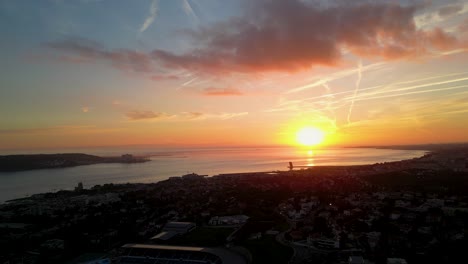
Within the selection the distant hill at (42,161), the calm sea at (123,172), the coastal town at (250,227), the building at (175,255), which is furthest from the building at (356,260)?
the distant hill at (42,161)

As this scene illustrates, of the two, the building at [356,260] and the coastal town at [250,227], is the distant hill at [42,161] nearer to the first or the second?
the coastal town at [250,227]

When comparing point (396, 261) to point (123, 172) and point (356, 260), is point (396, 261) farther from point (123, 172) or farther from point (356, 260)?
point (123, 172)

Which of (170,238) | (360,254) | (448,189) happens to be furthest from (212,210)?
(448,189)

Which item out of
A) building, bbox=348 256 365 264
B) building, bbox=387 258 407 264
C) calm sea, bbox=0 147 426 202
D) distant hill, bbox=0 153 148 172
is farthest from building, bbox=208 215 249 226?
distant hill, bbox=0 153 148 172

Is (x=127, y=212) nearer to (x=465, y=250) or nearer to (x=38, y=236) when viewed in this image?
(x=38, y=236)

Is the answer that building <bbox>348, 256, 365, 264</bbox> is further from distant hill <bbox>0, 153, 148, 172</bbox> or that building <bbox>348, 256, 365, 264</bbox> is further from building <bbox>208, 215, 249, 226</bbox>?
distant hill <bbox>0, 153, 148, 172</bbox>
